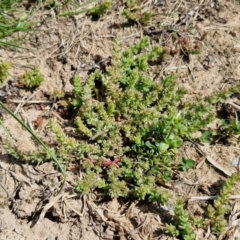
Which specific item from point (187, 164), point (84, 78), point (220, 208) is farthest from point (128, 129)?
point (220, 208)

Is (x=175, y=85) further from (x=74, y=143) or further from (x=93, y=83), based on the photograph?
(x=74, y=143)

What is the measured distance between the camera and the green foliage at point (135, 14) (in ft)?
11.4

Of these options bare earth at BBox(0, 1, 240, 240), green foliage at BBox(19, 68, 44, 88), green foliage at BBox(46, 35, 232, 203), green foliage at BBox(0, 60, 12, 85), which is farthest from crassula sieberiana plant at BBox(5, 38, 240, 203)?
green foliage at BBox(0, 60, 12, 85)

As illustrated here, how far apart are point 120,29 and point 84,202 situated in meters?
1.37

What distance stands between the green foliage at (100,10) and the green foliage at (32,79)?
0.65 metres

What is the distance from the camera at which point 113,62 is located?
3199 mm

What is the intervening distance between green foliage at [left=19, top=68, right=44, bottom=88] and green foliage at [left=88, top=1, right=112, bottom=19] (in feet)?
2.14

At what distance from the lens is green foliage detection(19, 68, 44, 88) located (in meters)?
3.26

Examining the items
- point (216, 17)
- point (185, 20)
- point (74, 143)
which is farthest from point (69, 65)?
point (216, 17)

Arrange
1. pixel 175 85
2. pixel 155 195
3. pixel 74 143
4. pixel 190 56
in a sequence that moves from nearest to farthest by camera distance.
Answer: pixel 155 195 → pixel 74 143 → pixel 175 85 → pixel 190 56

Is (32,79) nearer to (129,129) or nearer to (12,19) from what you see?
(12,19)

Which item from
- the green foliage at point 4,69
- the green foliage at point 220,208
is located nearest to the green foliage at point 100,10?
the green foliage at point 4,69

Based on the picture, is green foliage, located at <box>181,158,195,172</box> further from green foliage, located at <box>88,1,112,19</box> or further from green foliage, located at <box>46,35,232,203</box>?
green foliage, located at <box>88,1,112,19</box>

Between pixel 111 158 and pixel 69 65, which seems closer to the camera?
pixel 111 158
